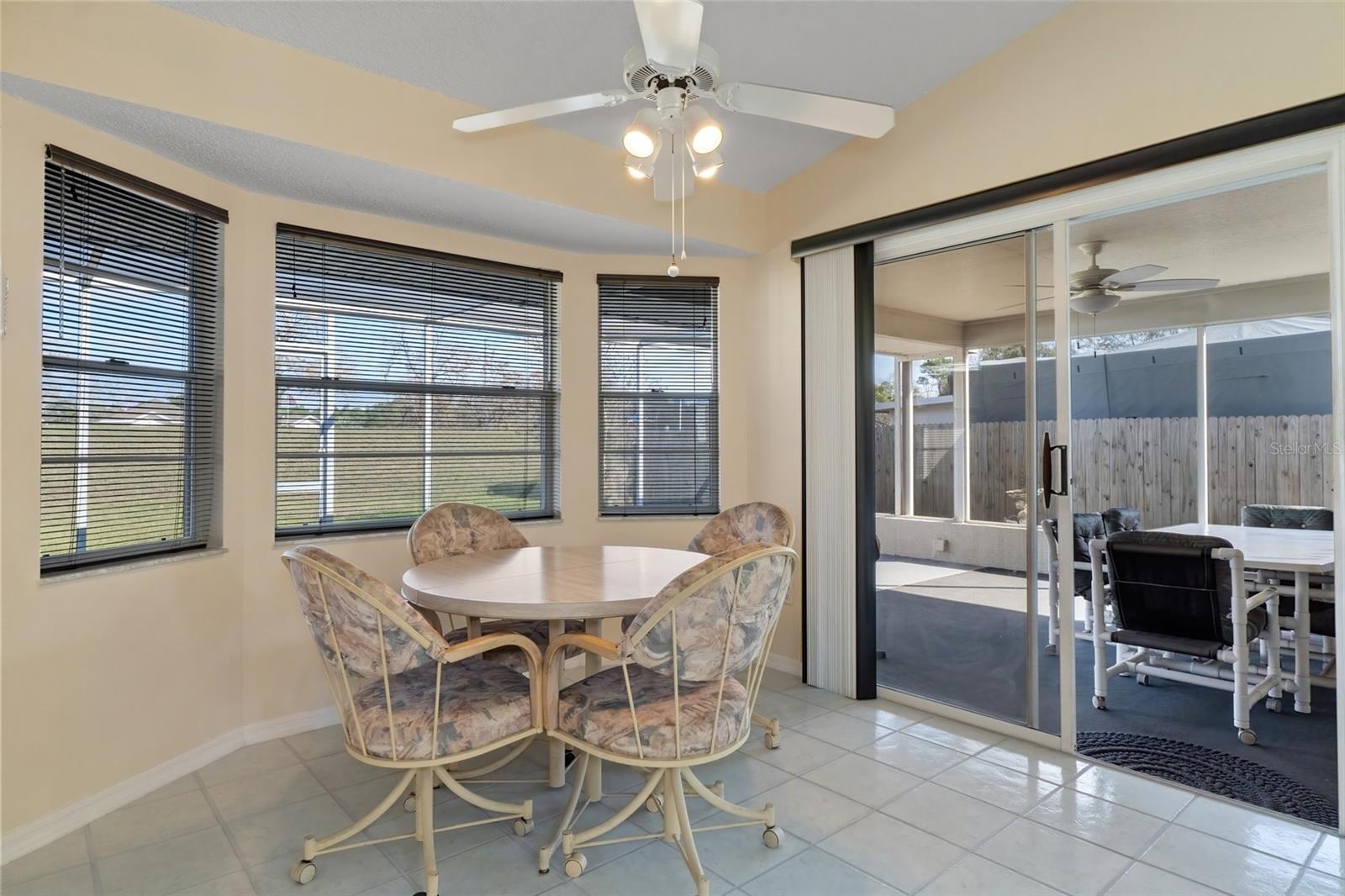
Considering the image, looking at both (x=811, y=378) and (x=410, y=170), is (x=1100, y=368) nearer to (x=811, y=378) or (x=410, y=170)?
(x=811, y=378)

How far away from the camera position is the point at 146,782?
2.53 m

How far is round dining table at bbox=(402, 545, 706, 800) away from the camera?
2023 mm

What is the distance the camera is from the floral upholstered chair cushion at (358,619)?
1808 mm

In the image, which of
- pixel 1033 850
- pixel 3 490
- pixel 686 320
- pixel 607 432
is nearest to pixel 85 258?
pixel 3 490

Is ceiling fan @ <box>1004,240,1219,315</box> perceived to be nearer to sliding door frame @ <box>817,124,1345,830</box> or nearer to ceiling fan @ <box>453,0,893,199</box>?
sliding door frame @ <box>817,124,1345,830</box>

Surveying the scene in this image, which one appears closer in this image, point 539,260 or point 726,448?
point 539,260

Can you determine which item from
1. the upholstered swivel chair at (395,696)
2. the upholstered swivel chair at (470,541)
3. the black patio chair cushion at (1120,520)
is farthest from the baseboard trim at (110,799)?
the black patio chair cushion at (1120,520)

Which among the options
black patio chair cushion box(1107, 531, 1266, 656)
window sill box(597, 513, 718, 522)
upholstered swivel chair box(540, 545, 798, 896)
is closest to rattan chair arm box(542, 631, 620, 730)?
upholstered swivel chair box(540, 545, 798, 896)

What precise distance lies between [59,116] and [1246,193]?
13.6 ft

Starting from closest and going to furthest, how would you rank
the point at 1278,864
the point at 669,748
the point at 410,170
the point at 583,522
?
1. the point at 669,748
2. the point at 1278,864
3. the point at 410,170
4. the point at 583,522

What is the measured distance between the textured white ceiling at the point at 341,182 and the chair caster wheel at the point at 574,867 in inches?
102

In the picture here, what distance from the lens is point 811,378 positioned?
3719mm

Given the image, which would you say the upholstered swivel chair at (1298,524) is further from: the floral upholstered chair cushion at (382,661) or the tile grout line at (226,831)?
the tile grout line at (226,831)

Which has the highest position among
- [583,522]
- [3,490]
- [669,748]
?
[3,490]
